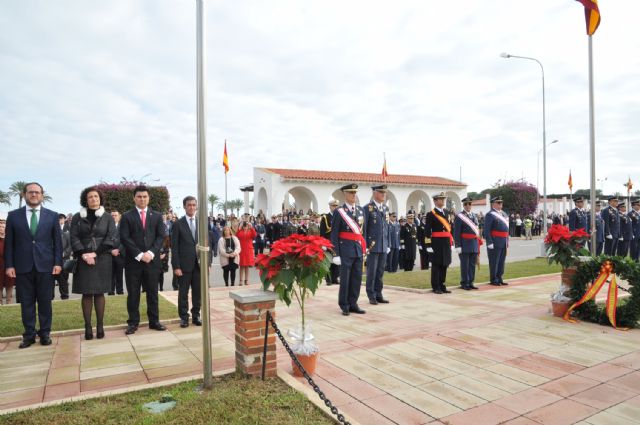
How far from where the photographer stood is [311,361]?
13.1 feet

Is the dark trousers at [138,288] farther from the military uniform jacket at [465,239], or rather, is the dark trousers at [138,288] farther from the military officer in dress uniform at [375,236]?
the military uniform jacket at [465,239]

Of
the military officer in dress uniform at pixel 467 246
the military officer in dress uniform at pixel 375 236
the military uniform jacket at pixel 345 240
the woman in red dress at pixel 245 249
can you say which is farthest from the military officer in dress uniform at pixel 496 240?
the woman in red dress at pixel 245 249

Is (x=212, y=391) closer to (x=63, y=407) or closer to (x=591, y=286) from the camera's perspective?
(x=63, y=407)

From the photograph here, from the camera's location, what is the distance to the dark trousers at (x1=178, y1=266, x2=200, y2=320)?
6211mm

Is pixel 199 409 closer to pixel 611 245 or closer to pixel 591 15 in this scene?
pixel 591 15

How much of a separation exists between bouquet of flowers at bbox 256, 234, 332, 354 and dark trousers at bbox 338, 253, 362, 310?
282 centimetres

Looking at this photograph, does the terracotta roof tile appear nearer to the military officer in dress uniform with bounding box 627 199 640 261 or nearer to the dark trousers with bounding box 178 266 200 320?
the military officer in dress uniform with bounding box 627 199 640 261

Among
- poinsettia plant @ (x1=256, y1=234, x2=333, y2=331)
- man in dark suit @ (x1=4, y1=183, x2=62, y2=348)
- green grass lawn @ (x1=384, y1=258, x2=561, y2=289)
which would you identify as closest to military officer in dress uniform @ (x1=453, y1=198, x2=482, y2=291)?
green grass lawn @ (x1=384, y1=258, x2=561, y2=289)

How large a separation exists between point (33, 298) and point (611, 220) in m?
14.7

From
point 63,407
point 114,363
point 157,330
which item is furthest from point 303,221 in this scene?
point 63,407

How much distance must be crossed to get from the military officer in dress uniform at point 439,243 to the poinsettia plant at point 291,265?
525 centimetres

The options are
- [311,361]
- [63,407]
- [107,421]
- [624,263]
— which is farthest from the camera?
[624,263]

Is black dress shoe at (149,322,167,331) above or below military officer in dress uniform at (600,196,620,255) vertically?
below

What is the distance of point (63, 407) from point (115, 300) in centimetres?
499
